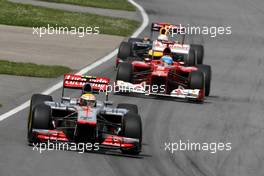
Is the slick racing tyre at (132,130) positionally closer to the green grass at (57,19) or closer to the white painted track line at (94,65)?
the white painted track line at (94,65)

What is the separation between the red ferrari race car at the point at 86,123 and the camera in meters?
20.4

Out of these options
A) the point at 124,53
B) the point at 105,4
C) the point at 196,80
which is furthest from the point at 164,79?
the point at 105,4

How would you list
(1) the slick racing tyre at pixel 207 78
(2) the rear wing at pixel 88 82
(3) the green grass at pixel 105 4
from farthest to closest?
(3) the green grass at pixel 105 4, (1) the slick racing tyre at pixel 207 78, (2) the rear wing at pixel 88 82

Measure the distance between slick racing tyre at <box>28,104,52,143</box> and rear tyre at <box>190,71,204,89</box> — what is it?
9.24 m

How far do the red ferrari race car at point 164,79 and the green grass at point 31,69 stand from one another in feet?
8.87

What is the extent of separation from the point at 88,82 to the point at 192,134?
3.06m

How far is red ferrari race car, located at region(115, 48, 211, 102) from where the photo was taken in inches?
1141

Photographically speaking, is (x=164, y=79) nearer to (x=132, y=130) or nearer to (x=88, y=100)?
(x=88, y=100)

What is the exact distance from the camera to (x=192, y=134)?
78.3 ft

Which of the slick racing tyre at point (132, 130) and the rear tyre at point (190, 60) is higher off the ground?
the rear tyre at point (190, 60)

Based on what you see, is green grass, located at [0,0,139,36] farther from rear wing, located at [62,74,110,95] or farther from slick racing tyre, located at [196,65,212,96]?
rear wing, located at [62,74,110,95]

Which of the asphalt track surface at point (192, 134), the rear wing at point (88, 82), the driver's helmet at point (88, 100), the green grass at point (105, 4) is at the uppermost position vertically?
the green grass at point (105, 4)

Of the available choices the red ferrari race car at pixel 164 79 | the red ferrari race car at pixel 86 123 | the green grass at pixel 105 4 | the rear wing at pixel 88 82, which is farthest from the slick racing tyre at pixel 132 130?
the green grass at pixel 105 4

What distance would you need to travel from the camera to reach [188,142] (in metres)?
22.8
